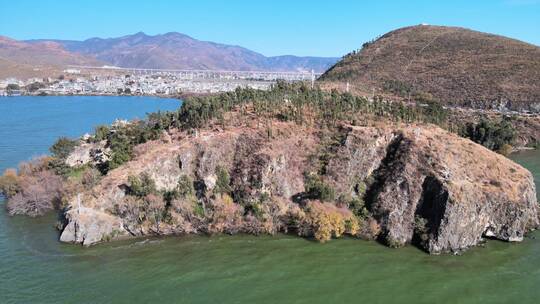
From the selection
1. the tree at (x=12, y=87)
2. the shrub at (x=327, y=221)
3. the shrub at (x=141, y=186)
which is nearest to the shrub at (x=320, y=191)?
the shrub at (x=327, y=221)

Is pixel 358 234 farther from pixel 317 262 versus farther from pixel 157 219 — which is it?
pixel 157 219

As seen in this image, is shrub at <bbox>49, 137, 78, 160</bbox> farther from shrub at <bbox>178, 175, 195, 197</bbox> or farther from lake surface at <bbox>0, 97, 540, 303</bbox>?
shrub at <bbox>178, 175, 195, 197</bbox>

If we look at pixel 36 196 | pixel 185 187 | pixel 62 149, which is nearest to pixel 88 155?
pixel 62 149

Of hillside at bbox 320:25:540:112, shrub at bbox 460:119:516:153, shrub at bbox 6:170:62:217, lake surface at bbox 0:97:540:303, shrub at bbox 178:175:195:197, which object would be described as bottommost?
lake surface at bbox 0:97:540:303

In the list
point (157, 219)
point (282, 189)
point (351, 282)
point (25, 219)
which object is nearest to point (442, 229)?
point (351, 282)

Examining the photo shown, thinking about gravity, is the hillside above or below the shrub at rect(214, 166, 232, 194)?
above

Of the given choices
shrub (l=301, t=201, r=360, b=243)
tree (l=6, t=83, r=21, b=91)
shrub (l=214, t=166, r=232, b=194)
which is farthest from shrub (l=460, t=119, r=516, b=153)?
tree (l=6, t=83, r=21, b=91)

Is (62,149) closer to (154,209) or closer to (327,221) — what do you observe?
(154,209)
